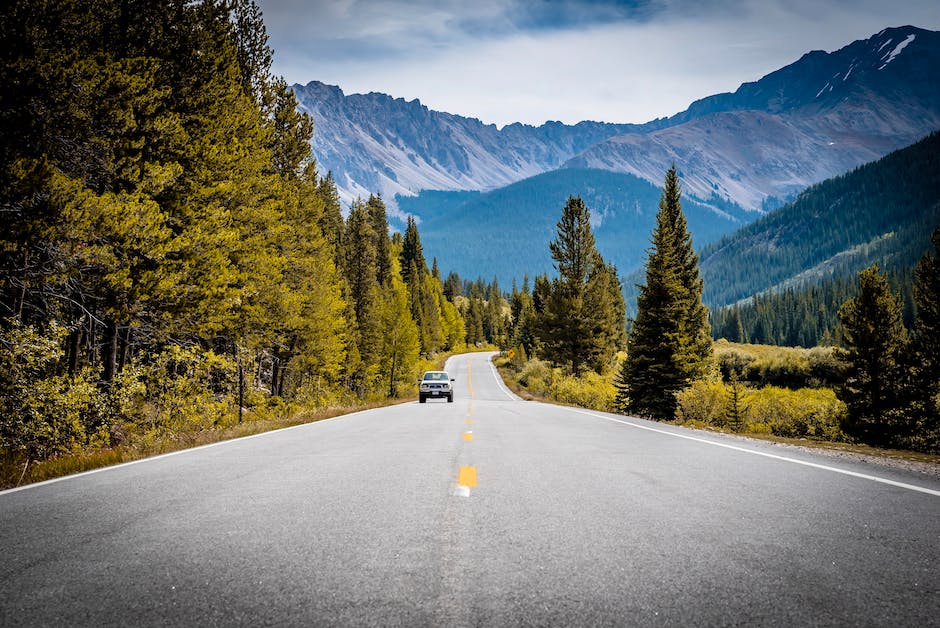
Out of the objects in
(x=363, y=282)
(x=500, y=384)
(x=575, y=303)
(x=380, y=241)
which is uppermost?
(x=380, y=241)

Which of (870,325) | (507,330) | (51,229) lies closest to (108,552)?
(51,229)

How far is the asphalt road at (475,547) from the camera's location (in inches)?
107

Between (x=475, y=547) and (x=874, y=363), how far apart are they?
20478 millimetres

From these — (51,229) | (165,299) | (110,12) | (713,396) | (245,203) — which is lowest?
(713,396)

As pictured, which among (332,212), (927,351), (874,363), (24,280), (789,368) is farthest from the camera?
(332,212)

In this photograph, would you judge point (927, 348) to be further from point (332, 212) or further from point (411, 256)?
point (411, 256)

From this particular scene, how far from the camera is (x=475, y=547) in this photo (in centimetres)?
369

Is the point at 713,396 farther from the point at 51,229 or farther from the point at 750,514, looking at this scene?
the point at 51,229

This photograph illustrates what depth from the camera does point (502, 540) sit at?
386 cm

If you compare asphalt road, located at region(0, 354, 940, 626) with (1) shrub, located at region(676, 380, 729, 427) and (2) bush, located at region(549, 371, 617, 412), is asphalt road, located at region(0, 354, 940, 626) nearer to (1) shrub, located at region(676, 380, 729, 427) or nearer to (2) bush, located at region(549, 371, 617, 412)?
(1) shrub, located at region(676, 380, 729, 427)

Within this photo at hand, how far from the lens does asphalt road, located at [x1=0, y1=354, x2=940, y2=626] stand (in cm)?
272

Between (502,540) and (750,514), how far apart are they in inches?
87.8

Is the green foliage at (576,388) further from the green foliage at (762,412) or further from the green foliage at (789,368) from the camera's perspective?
the green foliage at (789,368)

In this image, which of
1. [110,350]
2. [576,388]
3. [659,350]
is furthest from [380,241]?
[110,350]
